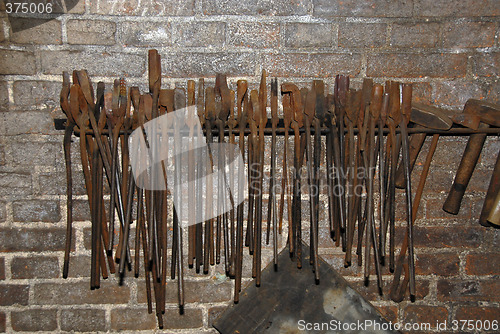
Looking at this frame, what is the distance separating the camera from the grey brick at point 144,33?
4.15 ft

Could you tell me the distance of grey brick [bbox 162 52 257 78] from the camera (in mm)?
1283

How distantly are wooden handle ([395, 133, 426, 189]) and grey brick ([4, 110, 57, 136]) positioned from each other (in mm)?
1104

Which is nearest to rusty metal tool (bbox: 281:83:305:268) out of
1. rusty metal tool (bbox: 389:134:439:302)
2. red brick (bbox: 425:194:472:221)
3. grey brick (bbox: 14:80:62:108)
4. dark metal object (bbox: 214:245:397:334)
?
dark metal object (bbox: 214:245:397:334)

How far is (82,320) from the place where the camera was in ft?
4.50

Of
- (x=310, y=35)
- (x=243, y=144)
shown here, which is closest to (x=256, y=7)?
(x=310, y=35)

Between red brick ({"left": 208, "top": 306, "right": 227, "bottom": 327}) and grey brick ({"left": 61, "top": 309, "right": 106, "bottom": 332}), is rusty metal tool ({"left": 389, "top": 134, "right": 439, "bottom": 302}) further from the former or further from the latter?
grey brick ({"left": 61, "top": 309, "right": 106, "bottom": 332})

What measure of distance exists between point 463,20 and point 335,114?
1.79 ft

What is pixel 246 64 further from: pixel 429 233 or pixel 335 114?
pixel 429 233

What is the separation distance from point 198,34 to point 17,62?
1.85 feet

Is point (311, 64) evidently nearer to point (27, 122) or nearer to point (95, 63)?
point (95, 63)

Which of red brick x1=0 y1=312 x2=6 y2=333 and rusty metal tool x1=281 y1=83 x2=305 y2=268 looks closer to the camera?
rusty metal tool x1=281 y1=83 x2=305 y2=268

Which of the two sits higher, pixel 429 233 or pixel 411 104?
pixel 411 104

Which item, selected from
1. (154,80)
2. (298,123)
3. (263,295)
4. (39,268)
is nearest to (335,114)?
(298,123)

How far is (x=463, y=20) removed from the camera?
129cm
